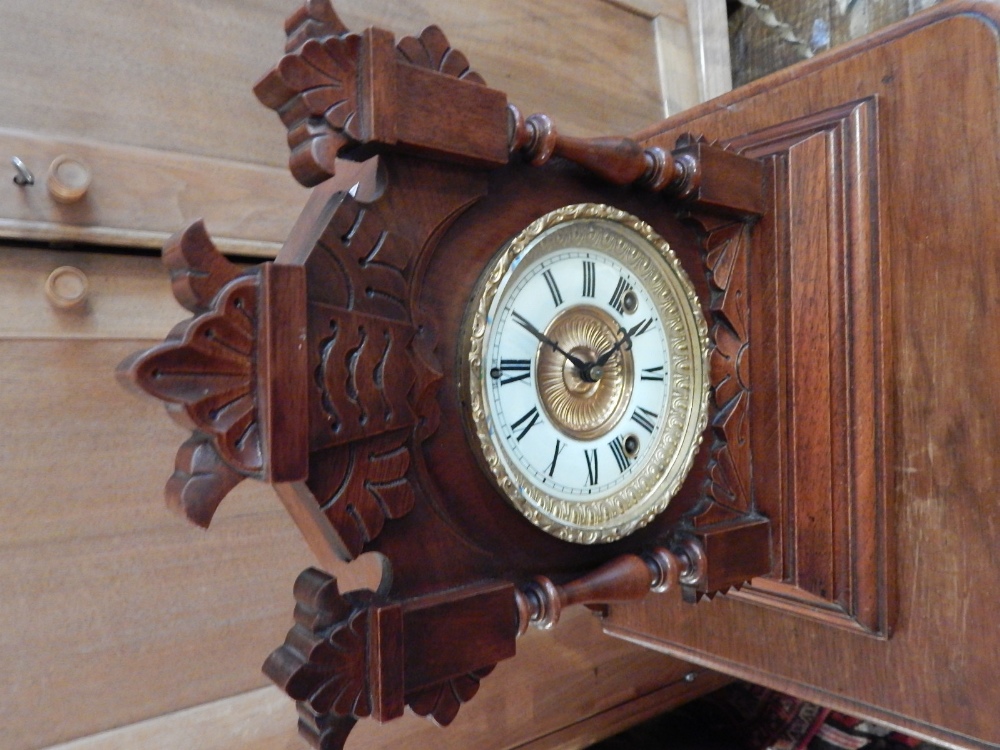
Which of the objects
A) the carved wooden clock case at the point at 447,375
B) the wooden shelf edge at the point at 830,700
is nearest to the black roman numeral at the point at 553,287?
the carved wooden clock case at the point at 447,375

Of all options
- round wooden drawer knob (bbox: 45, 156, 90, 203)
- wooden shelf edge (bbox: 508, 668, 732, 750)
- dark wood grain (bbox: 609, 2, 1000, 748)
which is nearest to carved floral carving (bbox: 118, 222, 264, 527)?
round wooden drawer knob (bbox: 45, 156, 90, 203)

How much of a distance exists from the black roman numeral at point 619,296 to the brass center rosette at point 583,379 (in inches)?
0.5

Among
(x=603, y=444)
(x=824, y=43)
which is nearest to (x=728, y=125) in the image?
(x=603, y=444)

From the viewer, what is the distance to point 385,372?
1.59 feet

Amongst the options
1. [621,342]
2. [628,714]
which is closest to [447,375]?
[621,342]

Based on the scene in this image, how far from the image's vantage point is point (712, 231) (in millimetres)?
696

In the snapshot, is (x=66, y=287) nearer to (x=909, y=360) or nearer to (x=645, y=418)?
(x=645, y=418)

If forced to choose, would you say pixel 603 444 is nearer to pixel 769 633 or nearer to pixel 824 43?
pixel 769 633

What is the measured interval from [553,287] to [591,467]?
144 millimetres

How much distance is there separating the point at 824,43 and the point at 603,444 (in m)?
0.86

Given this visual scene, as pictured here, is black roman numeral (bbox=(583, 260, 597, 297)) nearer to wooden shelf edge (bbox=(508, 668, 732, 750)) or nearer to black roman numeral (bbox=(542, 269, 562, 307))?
black roman numeral (bbox=(542, 269, 562, 307))

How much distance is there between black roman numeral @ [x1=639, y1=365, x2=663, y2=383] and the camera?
633 mm

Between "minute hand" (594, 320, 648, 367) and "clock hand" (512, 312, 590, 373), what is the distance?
11mm

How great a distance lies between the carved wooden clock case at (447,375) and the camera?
0.43 meters
